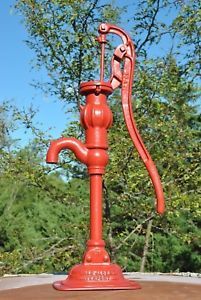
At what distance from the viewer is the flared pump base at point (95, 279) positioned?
6.21 feet

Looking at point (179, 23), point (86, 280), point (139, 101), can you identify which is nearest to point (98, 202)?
point (86, 280)

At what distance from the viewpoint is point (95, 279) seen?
1.93 meters

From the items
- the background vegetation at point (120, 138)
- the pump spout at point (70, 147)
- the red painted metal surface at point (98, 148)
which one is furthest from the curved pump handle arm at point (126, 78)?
the background vegetation at point (120, 138)

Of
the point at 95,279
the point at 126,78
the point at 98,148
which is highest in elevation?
the point at 126,78

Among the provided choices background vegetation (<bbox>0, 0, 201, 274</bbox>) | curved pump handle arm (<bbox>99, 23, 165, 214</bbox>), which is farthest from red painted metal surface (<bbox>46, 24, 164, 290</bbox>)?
background vegetation (<bbox>0, 0, 201, 274</bbox>)

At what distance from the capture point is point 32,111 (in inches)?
203

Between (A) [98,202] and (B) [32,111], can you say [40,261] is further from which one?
(A) [98,202]

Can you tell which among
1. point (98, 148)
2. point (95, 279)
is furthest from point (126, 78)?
point (95, 279)

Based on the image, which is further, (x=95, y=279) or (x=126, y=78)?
(x=126, y=78)

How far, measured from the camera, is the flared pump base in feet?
6.21

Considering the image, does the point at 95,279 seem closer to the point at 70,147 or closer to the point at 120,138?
the point at 70,147

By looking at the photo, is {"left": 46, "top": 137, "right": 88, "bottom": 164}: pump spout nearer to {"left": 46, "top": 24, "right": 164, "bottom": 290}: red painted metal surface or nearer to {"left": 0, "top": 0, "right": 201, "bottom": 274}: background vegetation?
{"left": 46, "top": 24, "right": 164, "bottom": 290}: red painted metal surface

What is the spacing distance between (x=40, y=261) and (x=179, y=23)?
2513 millimetres

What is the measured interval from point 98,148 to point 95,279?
471 mm
